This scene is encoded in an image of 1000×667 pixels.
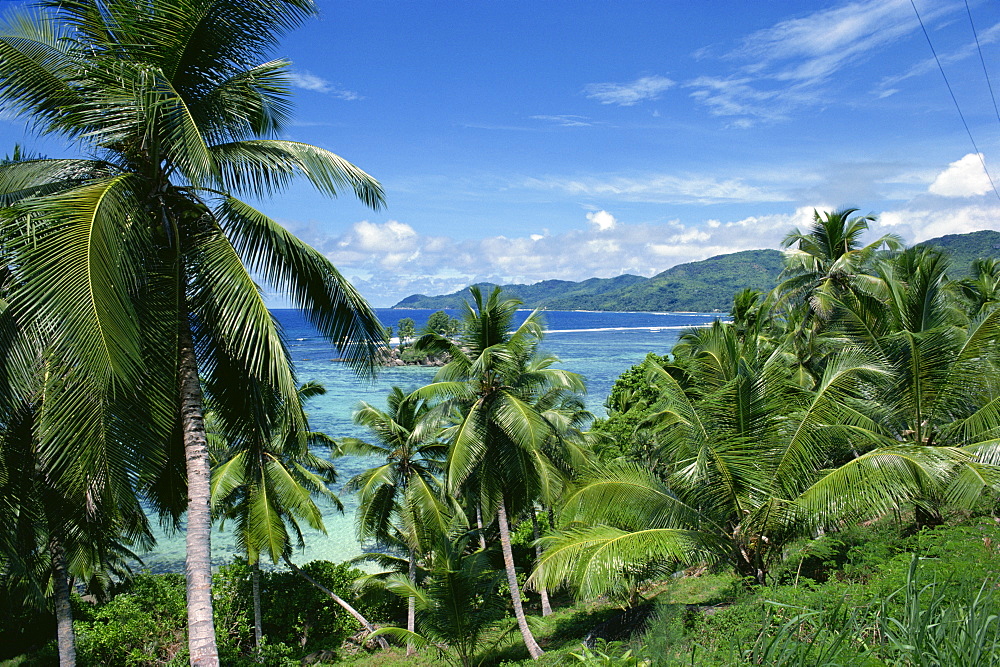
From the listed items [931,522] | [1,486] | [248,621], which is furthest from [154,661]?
[931,522]

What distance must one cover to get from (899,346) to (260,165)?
10.4 meters

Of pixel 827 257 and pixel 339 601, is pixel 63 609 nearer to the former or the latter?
pixel 339 601

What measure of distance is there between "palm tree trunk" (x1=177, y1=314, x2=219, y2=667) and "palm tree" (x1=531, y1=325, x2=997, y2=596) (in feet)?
14.6

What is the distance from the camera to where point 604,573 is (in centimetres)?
Result: 774

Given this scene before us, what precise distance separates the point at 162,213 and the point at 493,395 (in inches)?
319

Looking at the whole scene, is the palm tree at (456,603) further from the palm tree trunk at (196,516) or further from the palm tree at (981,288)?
the palm tree at (981,288)

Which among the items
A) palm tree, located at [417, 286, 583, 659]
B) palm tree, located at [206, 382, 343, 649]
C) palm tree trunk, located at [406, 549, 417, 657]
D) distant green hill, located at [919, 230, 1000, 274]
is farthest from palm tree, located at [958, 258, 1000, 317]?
distant green hill, located at [919, 230, 1000, 274]

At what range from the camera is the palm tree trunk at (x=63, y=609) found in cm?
888

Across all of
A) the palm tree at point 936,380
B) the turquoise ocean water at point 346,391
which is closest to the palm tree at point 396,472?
the turquoise ocean water at point 346,391

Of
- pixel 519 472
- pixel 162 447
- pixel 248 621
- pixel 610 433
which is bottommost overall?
pixel 248 621

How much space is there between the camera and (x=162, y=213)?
5.61 m

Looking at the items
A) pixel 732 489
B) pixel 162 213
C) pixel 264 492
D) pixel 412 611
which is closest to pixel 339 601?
pixel 412 611

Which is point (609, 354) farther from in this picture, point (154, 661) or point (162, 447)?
point (162, 447)

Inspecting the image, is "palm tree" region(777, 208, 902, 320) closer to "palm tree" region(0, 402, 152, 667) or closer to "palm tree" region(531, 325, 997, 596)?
"palm tree" region(531, 325, 997, 596)
